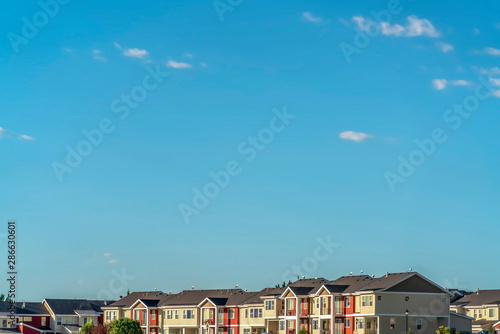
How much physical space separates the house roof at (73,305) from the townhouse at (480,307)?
57.4 m

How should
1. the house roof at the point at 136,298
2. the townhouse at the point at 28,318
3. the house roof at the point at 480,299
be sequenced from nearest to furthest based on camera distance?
the house roof at the point at 480,299, the townhouse at the point at 28,318, the house roof at the point at 136,298

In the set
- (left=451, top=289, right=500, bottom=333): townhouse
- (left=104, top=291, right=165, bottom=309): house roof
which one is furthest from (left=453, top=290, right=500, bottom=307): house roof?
(left=104, top=291, right=165, bottom=309): house roof

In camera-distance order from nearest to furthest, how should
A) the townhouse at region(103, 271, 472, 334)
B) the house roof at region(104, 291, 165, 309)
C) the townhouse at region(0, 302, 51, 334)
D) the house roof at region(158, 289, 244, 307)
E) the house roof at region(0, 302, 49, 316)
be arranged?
the townhouse at region(103, 271, 472, 334)
the house roof at region(158, 289, 244, 307)
the townhouse at region(0, 302, 51, 334)
the house roof at region(104, 291, 165, 309)
the house roof at region(0, 302, 49, 316)

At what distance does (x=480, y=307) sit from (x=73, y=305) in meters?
63.2

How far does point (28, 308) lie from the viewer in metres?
128

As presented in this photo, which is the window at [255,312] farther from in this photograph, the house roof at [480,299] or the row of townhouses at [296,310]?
the house roof at [480,299]

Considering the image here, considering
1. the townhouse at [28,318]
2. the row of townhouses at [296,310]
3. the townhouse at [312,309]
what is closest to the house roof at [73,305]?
the row of townhouses at [296,310]

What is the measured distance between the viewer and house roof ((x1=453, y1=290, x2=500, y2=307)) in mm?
109838

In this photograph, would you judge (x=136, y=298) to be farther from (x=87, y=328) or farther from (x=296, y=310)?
(x=296, y=310)

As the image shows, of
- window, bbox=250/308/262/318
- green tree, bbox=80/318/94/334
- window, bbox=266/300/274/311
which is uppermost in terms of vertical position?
window, bbox=266/300/274/311

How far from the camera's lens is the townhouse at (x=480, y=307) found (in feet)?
348

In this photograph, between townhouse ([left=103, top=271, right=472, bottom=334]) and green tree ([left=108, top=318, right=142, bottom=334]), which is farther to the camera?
green tree ([left=108, top=318, right=142, bottom=334])

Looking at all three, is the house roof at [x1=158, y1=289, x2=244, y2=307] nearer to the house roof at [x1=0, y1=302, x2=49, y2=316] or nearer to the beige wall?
the house roof at [x1=0, y1=302, x2=49, y2=316]

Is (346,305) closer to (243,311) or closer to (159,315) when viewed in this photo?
(243,311)
